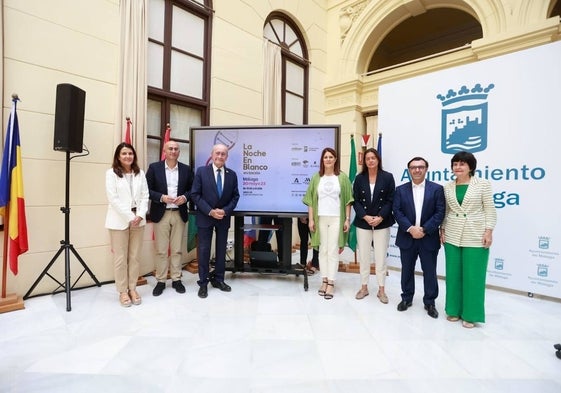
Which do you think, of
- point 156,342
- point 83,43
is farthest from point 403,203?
point 83,43

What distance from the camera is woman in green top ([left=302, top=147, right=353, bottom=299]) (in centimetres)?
292

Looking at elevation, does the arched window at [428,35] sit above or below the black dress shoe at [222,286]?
above

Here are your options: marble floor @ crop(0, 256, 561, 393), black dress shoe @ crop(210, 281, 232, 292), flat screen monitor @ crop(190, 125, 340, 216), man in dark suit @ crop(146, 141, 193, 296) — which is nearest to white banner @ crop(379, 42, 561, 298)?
marble floor @ crop(0, 256, 561, 393)

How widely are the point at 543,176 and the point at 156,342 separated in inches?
143

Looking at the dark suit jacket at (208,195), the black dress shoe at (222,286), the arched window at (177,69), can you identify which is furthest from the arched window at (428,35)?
the black dress shoe at (222,286)

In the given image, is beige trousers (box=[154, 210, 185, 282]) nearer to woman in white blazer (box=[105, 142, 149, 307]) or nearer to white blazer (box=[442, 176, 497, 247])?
Result: woman in white blazer (box=[105, 142, 149, 307])

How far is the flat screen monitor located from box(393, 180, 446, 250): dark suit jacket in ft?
3.23

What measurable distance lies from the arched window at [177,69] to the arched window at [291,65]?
136 cm

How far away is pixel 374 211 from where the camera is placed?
9.34ft

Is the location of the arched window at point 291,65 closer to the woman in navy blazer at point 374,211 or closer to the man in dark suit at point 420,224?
the woman in navy blazer at point 374,211

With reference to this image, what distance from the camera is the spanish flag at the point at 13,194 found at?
8.12 ft

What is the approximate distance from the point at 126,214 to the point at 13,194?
0.93 meters

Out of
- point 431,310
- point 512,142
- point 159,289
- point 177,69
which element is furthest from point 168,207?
point 512,142

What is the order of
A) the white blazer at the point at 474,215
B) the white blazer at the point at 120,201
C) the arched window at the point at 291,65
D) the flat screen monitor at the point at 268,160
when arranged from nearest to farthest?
the white blazer at the point at 474,215
the white blazer at the point at 120,201
the flat screen monitor at the point at 268,160
the arched window at the point at 291,65
